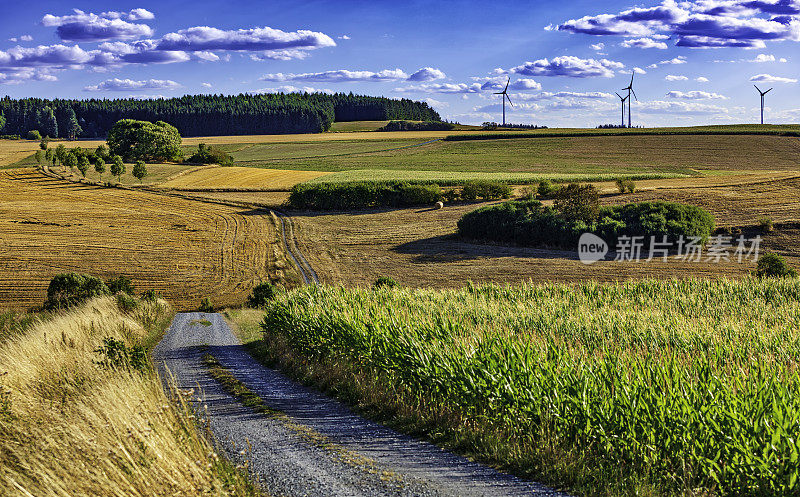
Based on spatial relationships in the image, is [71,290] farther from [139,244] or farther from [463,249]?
[463,249]

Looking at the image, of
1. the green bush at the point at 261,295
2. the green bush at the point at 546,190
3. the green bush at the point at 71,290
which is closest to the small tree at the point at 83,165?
the green bush at the point at 71,290

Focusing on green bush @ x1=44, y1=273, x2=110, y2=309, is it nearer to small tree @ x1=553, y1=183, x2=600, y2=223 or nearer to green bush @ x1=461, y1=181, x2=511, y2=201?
small tree @ x1=553, y1=183, x2=600, y2=223

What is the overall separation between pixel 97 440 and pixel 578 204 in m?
43.2

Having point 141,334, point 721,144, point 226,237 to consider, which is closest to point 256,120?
point 721,144

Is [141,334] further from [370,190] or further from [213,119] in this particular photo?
[213,119]

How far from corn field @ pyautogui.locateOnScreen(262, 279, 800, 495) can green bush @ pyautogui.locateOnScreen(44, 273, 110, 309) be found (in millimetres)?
18095

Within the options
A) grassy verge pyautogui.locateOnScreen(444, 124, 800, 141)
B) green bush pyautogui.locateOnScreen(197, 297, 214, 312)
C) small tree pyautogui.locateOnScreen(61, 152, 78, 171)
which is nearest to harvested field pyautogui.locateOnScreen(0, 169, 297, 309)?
green bush pyautogui.locateOnScreen(197, 297, 214, 312)

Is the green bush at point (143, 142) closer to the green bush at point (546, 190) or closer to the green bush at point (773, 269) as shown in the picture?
the green bush at point (546, 190)

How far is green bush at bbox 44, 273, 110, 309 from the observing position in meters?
30.8

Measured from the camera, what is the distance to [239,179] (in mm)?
80688

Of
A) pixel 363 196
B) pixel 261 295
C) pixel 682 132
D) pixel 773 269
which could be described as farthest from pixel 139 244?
pixel 682 132

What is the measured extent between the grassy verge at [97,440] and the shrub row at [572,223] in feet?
124

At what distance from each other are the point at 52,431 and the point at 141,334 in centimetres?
1403

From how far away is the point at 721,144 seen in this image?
100m
